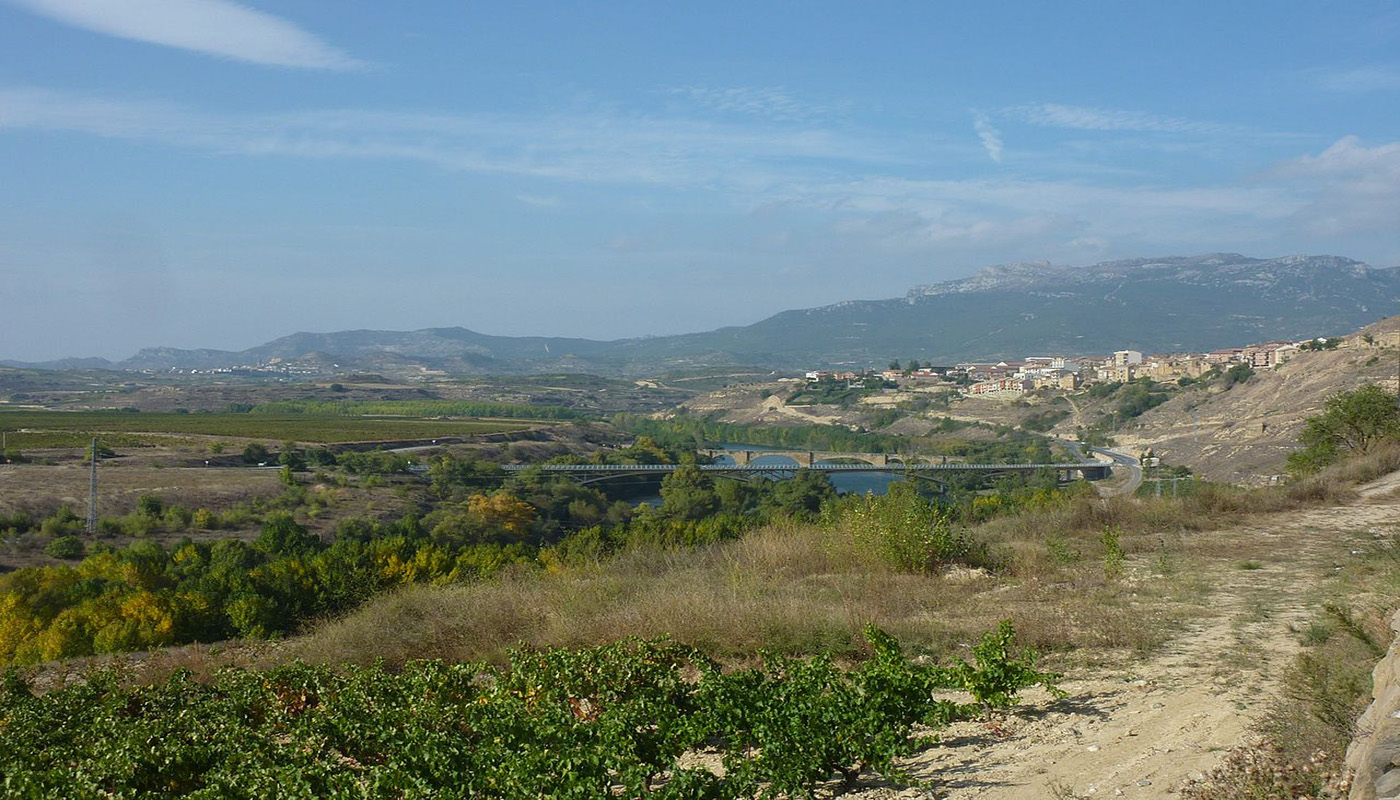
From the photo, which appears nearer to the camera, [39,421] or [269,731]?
[269,731]

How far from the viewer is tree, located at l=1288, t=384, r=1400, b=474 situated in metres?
22.6

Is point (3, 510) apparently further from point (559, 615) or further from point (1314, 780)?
point (1314, 780)

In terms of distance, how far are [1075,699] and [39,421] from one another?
9556 centimetres

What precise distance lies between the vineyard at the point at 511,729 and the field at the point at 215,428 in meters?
63.0

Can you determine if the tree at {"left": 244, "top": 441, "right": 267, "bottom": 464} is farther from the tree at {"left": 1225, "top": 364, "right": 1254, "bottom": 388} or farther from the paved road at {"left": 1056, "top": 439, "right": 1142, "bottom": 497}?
the tree at {"left": 1225, "top": 364, "right": 1254, "bottom": 388}

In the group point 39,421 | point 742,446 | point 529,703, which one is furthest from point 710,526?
point 39,421

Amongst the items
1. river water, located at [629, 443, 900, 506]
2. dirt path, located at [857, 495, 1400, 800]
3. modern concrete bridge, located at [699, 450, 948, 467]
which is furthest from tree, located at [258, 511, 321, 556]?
modern concrete bridge, located at [699, 450, 948, 467]

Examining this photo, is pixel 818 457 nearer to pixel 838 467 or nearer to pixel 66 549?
pixel 838 467

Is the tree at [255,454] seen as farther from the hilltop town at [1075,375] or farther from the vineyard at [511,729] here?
the hilltop town at [1075,375]

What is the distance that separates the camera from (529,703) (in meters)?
6.30

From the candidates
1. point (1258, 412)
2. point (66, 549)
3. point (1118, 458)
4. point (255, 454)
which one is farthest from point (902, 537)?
point (1258, 412)

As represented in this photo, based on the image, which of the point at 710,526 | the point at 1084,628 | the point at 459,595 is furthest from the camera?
the point at 710,526

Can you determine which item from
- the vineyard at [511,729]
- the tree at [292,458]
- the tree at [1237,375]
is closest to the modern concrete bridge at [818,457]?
the tree at [1237,375]

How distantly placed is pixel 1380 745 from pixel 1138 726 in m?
1.89
